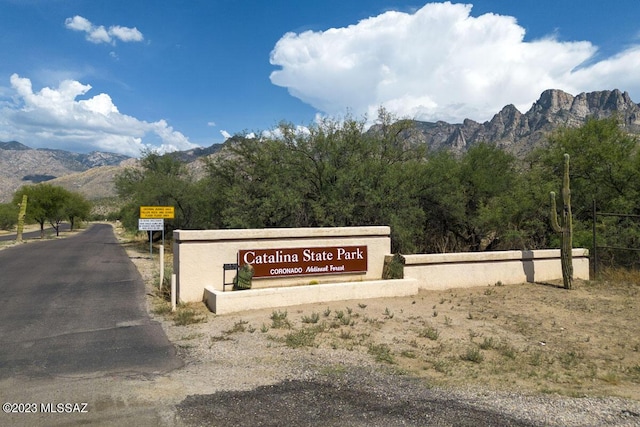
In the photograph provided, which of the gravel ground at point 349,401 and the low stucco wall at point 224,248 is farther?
the low stucco wall at point 224,248

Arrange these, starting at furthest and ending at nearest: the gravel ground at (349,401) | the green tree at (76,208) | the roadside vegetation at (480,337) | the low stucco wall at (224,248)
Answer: the green tree at (76,208) < the low stucco wall at (224,248) < the roadside vegetation at (480,337) < the gravel ground at (349,401)

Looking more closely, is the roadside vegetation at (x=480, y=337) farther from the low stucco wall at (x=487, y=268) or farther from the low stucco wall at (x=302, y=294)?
the low stucco wall at (x=487, y=268)

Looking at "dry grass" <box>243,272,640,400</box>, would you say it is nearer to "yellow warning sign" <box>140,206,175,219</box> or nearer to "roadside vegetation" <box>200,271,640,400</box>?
"roadside vegetation" <box>200,271,640,400</box>

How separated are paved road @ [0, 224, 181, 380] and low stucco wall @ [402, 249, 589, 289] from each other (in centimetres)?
798

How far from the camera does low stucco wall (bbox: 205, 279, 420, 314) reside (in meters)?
10.5

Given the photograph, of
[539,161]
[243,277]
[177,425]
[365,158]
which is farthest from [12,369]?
[539,161]

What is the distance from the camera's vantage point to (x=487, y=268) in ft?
48.8

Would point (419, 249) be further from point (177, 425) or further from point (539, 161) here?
point (177, 425)

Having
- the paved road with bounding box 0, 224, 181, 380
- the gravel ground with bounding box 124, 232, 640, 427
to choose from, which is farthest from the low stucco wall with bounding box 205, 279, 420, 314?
the gravel ground with bounding box 124, 232, 640, 427

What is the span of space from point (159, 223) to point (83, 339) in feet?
25.6

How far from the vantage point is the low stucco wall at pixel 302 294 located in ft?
34.5

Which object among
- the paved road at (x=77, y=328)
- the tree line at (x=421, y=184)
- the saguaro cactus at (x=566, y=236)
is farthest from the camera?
the tree line at (x=421, y=184)

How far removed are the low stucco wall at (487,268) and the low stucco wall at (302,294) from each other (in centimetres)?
73

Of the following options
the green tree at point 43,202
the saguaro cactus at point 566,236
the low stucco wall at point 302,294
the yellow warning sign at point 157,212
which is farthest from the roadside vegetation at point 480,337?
the green tree at point 43,202
